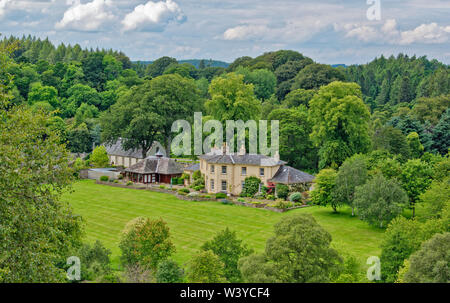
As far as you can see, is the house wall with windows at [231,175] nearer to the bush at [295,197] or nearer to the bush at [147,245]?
the bush at [295,197]

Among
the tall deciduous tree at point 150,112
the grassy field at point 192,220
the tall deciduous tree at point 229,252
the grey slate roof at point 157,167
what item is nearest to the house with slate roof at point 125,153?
the tall deciduous tree at point 150,112

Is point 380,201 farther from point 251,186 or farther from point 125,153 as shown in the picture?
point 125,153

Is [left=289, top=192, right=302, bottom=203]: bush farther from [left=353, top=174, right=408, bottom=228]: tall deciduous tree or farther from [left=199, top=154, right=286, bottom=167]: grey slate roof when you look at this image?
[left=353, top=174, right=408, bottom=228]: tall deciduous tree

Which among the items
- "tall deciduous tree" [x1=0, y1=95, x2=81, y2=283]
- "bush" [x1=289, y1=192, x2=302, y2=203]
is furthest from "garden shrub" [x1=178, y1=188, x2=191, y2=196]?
"tall deciduous tree" [x1=0, y1=95, x2=81, y2=283]

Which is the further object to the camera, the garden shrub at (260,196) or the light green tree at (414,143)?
the light green tree at (414,143)

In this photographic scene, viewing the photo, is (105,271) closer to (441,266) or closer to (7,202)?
(7,202)

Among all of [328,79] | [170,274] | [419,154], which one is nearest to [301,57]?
[328,79]
